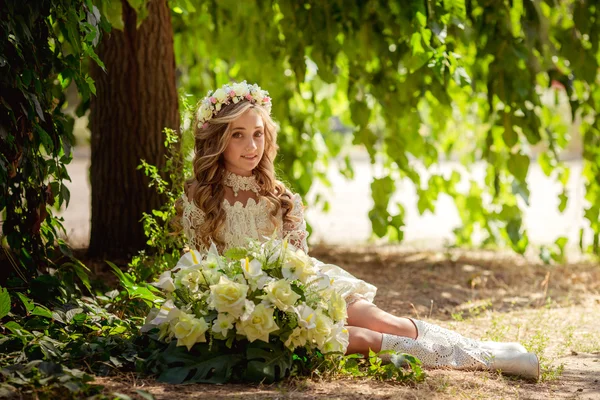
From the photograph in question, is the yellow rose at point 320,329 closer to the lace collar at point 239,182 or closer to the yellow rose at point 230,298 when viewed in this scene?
the yellow rose at point 230,298

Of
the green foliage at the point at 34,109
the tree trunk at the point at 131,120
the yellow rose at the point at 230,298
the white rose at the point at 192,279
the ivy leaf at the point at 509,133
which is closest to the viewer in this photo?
the yellow rose at the point at 230,298

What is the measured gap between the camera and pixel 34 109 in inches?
98.3

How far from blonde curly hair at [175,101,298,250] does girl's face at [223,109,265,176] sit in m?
0.02

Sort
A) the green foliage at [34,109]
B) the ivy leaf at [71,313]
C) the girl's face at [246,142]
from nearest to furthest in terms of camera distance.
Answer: the green foliage at [34,109]
the ivy leaf at [71,313]
the girl's face at [246,142]

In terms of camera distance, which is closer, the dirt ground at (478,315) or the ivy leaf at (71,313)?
the dirt ground at (478,315)

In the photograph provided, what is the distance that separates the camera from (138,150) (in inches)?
144

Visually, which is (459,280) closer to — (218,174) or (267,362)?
(218,174)

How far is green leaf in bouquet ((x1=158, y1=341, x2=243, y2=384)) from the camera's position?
224 centimetres

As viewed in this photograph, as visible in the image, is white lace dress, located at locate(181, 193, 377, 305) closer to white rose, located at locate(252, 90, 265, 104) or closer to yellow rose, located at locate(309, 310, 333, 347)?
white rose, located at locate(252, 90, 265, 104)

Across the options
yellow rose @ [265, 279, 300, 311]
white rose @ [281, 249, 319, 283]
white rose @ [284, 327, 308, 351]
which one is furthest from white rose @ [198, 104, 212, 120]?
white rose @ [284, 327, 308, 351]

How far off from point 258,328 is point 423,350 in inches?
25.3

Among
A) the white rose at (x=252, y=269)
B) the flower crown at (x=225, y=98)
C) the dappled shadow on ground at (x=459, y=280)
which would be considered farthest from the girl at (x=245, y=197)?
the dappled shadow on ground at (x=459, y=280)

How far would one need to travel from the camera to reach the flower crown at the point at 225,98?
9.34 ft

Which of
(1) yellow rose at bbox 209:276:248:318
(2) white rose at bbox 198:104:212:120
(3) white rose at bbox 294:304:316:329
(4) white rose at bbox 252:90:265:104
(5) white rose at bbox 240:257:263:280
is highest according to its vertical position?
(4) white rose at bbox 252:90:265:104
